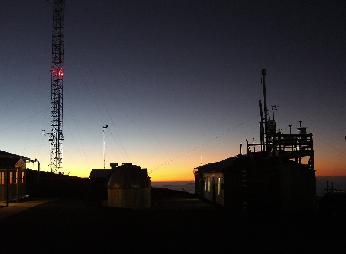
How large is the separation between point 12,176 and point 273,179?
2269 cm

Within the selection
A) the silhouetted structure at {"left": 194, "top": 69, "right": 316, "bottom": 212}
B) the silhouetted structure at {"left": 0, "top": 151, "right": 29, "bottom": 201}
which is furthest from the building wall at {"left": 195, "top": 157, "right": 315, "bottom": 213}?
the silhouetted structure at {"left": 0, "top": 151, "right": 29, "bottom": 201}

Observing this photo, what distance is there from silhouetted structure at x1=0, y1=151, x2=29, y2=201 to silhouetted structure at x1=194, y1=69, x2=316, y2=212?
55.9ft

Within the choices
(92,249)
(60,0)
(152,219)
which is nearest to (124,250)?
(92,249)

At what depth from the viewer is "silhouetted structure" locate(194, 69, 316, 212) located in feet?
99.1

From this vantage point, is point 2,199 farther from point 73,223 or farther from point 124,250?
point 124,250

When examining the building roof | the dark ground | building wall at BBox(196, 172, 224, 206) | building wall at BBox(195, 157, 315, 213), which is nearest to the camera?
the dark ground

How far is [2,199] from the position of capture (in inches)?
1423

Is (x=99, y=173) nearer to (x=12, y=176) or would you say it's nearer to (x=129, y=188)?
(x=12, y=176)

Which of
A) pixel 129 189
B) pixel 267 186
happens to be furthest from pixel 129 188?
pixel 267 186

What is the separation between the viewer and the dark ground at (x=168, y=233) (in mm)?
15516

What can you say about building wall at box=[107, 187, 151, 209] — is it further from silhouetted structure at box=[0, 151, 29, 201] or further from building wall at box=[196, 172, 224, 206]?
silhouetted structure at box=[0, 151, 29, 201]

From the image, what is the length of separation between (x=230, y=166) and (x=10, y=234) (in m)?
17.1

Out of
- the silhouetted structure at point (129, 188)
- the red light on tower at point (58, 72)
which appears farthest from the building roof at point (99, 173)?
the silhouetted structure at point (129, 188)

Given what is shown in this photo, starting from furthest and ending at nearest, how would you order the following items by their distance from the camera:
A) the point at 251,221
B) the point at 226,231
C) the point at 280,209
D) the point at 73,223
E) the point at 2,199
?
the point at 2,199 < the point at 280,209 < the point at 251,221 < the point at 73,223 < the point at 226,231
